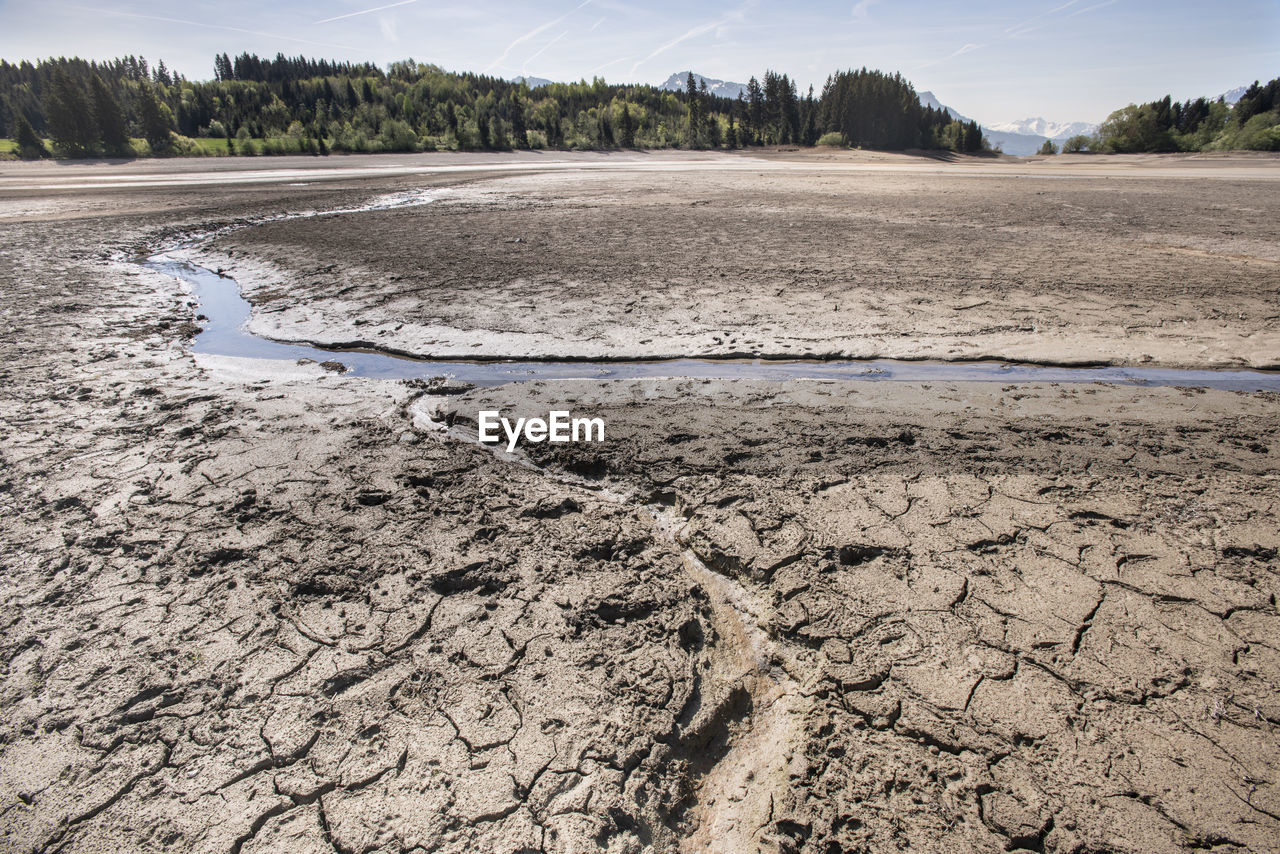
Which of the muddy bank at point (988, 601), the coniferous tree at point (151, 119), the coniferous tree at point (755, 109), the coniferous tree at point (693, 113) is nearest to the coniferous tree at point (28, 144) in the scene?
the coniferous tree at point (151, 119)

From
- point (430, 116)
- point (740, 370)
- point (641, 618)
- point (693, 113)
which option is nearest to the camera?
point (641, 618)

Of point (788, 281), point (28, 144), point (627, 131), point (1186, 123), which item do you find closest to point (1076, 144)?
point (1186, 123)

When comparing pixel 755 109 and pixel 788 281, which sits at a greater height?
pixel 755 109

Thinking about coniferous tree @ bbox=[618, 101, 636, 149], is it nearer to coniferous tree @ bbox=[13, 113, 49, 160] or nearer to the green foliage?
the green foliage

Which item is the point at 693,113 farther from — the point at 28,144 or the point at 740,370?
the point at 740,370

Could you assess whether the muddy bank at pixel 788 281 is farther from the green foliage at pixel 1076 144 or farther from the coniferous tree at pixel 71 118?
the coniferous tree at pixel 71 118

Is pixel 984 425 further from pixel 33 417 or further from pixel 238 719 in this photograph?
pixel 33 417

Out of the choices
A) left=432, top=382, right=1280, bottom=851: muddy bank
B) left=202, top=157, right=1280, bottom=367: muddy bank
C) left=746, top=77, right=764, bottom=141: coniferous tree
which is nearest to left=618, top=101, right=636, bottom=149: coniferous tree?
left=746, top=77, right=764, bottom=141: coniferous tree

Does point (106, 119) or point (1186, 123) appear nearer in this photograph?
point (1186, 123)
